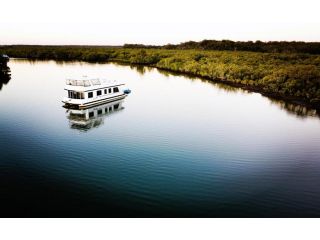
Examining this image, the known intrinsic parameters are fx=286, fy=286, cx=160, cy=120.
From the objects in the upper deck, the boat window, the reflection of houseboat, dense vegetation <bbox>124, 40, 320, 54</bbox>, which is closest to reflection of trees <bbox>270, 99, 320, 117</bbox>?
the reflection of houseboat

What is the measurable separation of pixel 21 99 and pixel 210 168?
26.4 meters

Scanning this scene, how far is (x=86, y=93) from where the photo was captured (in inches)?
1168

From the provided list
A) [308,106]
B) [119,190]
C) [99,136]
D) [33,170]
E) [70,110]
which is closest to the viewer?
[119,190]

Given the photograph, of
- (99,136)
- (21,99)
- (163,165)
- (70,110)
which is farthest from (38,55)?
(163,165)

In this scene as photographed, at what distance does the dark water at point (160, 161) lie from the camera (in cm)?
1308

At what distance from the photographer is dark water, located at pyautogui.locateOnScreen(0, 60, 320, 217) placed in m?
13.1

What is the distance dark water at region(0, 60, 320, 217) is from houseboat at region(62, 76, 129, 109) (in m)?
1.26

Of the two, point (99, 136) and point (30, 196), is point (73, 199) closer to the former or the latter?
point (30, 196)

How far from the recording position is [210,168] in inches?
667

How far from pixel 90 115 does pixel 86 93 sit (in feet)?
8.96

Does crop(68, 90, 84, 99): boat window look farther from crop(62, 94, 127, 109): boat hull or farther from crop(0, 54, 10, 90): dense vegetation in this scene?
crop(0, 54, 10, 90): dense vegetation

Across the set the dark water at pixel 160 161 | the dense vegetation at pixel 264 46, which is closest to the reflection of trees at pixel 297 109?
the dark water at pixel 160 161

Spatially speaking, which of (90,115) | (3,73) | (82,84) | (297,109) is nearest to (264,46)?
(297,109)

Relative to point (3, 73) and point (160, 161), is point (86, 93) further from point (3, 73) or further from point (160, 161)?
point (3, 73)
